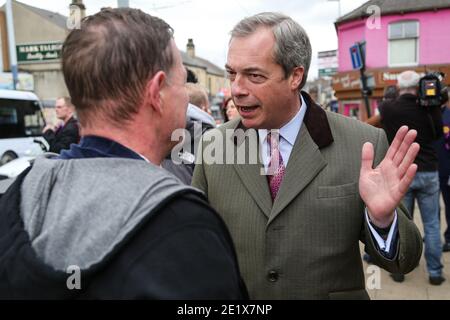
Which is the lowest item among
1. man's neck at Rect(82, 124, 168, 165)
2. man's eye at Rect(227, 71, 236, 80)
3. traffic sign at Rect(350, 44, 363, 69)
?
man's neck at Rect(82, 124, 168, 165)

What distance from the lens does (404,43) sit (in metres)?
16.2

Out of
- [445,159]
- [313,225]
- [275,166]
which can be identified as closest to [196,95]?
[275,166]

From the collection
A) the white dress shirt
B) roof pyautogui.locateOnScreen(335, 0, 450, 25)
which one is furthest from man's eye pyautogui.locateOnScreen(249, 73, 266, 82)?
roof pyautogui.locateOnScreen(335, 0, 450, 25)

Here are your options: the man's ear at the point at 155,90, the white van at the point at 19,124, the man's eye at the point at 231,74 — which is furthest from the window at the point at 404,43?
the man's ear at the point at 155,90

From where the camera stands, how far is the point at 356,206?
5.73 feet

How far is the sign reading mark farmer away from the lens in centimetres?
1436

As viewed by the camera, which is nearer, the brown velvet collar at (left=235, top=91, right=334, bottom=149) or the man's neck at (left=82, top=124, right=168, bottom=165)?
the man's neck at (left=82, top=124, right=168, bottom=165)

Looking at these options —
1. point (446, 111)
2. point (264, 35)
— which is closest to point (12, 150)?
point (446, 111)

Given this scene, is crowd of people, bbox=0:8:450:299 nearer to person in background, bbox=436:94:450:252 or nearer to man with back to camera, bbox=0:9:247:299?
man with back to camera, bbox=0:9:247:299

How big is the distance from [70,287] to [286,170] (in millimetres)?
1091

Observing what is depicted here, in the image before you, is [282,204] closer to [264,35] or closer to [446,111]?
[264,35]

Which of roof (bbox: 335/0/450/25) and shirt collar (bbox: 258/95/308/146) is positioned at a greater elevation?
roof (bbox: 335/0/450/25)

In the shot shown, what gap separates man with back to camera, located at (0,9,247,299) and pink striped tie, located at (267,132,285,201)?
2.56 feet

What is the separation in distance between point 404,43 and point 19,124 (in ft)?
45.4
